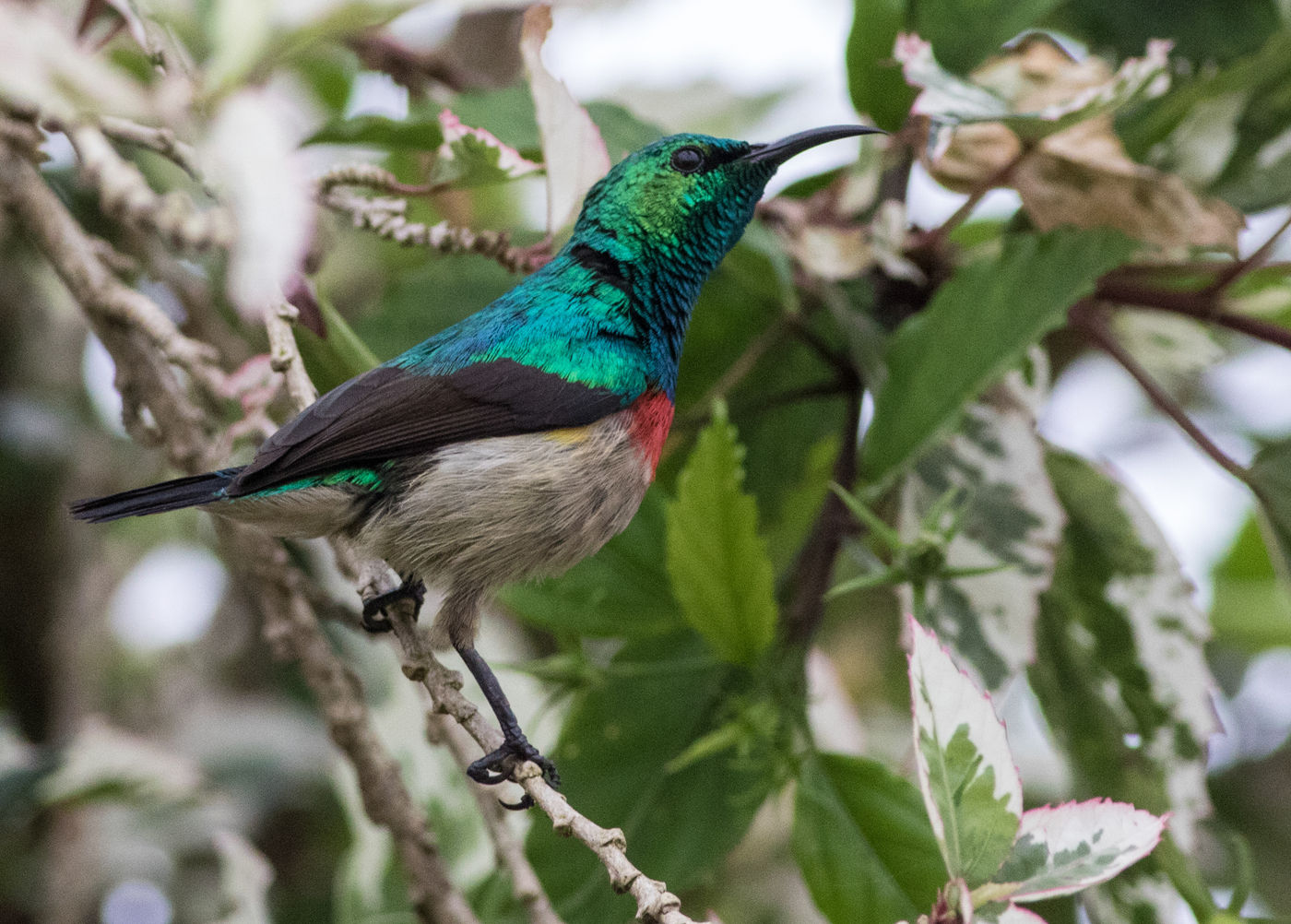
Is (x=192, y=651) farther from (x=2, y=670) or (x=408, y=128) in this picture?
(x=408, y=128)

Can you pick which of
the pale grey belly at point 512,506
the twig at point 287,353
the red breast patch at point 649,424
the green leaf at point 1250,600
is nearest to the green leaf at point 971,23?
the red breast patch at point 649,424

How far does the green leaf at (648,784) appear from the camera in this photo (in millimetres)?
2141

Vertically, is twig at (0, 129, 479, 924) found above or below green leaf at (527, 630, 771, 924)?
above

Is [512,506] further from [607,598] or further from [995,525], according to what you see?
[995,525]

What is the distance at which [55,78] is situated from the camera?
99 centimetres

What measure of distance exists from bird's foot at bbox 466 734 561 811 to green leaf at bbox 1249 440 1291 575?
58.1 inches

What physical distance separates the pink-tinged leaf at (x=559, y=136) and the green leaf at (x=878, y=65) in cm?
63

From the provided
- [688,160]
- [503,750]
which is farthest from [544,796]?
[688,160]

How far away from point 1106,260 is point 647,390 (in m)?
0.81

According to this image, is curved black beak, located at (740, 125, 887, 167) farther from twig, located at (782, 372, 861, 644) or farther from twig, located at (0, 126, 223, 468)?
twig, located at (0, 126, 223, 468)

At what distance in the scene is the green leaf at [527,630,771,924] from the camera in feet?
7.02

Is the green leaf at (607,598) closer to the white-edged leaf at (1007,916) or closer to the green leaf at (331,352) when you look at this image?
the green leaf at (331,352)

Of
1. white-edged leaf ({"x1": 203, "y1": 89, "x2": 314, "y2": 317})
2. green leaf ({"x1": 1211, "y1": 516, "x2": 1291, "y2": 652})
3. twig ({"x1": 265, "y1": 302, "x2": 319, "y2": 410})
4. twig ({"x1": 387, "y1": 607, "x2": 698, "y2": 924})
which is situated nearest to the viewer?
white-edged leaf ({"x1": 203, "y1": 89, "x2": 314, "y2": 317})

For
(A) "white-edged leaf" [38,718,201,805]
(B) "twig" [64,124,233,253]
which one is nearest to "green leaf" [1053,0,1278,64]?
(B) "twig" [64,124,233,253]
